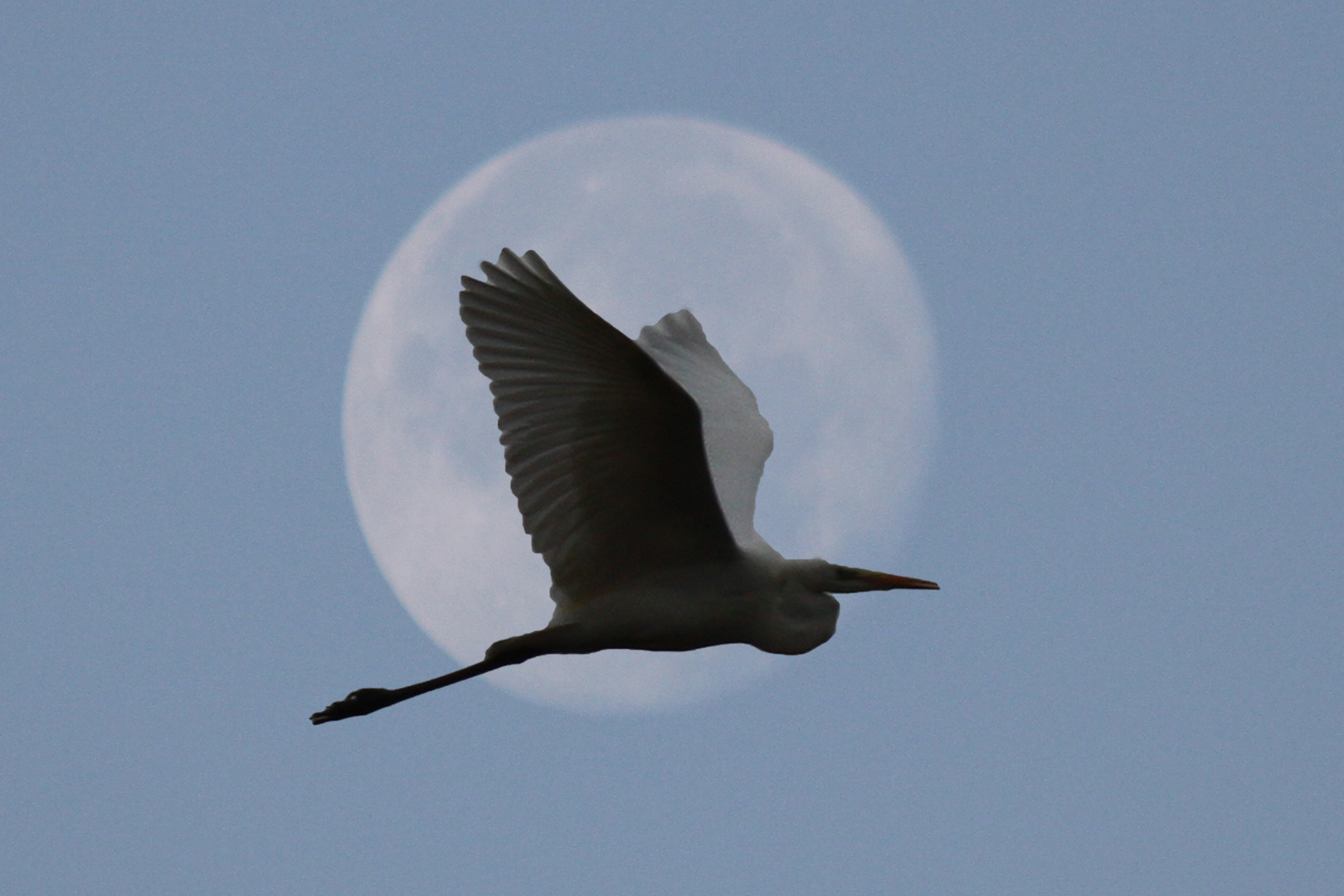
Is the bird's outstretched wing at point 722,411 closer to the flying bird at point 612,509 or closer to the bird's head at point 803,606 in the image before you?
the flying bird at point 612,509

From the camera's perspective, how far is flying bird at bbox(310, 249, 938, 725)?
7.22 m

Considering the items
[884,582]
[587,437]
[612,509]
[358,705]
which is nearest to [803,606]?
[884,582]

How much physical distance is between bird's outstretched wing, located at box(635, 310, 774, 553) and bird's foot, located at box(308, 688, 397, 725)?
7.89 feet

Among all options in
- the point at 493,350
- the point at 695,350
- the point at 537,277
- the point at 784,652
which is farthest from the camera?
the point at 695,350

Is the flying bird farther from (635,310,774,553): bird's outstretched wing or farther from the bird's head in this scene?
(635,310,774,553): bird's outstretched wing

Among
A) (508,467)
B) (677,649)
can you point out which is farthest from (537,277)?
(677,649)

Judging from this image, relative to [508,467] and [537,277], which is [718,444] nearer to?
[508,467]

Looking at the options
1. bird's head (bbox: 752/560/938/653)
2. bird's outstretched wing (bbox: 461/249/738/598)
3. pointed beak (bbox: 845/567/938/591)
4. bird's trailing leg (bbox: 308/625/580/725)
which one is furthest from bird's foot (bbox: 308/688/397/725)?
pointed beak (bbox: 845/567/938/591)

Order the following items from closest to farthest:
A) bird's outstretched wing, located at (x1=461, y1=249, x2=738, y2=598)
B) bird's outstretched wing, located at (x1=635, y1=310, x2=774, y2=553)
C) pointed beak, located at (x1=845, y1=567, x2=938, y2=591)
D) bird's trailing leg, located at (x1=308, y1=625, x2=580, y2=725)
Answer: bird's outstretched wing, located at (x1=461, y1=249, x2=738, y2=598), bird's trailing leg, located at (x1=308, y1=625, x2=580, y2=725), pointed beak, located at (x1=845, y1=567, x2=938, y2=591), bird's outstretched wing, located at (x1=635, y1=310, x2=774, y2=553)

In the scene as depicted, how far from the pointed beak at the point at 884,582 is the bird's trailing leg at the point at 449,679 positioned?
1.86 meters

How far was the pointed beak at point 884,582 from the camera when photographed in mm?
8828

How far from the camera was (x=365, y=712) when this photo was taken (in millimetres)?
9039

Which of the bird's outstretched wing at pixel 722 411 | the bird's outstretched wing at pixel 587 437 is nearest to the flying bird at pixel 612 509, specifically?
the bird's outstretched wing at pixel 587 437

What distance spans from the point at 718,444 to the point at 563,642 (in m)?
2.27
